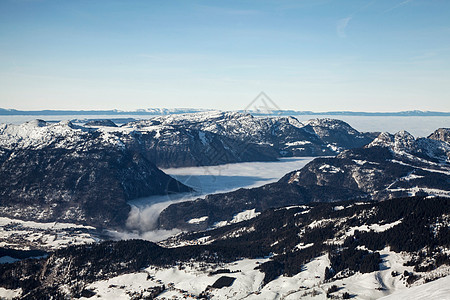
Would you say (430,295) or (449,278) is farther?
(449,278)

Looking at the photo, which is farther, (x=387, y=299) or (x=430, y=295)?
(x=387, y=299)
